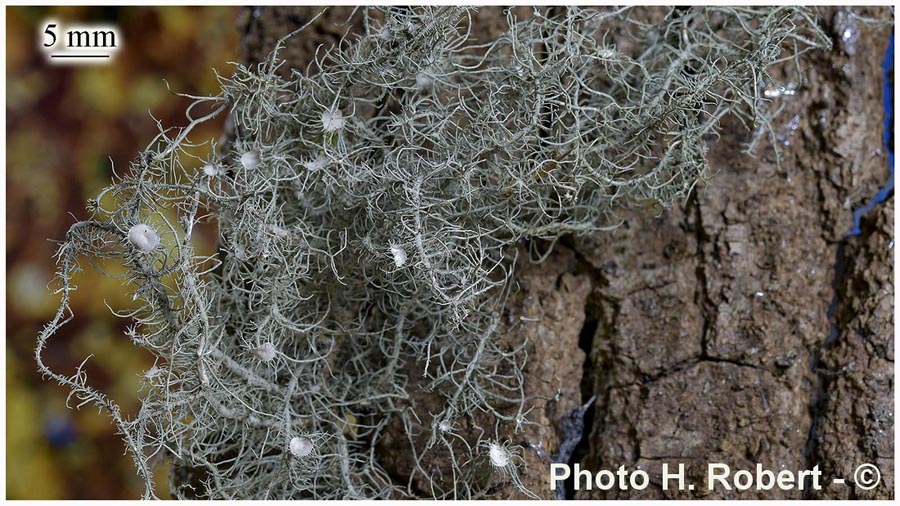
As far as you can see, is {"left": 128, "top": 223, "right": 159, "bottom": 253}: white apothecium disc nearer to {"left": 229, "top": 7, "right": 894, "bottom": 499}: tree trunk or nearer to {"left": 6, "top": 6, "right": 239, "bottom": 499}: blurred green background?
{"left": 229, "top": 7, "right": 894, "bottom": 499}: tree trunk

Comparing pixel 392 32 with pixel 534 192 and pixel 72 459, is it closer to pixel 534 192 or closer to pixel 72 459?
pixel 534 192

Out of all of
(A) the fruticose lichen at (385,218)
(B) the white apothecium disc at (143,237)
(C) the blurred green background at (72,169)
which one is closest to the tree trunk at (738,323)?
(A) the fruticose lichen at (385,218)

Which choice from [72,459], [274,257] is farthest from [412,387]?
[72,459]

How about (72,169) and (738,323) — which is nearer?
(738,323)

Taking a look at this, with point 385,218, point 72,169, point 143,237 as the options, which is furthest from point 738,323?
point 72,169

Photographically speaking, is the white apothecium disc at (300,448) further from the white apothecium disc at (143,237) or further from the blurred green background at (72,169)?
the blurred green background at (72,169)

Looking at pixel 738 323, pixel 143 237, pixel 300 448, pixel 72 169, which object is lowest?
pixel 300 448

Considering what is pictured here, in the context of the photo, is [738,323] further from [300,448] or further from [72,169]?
[72,169]
